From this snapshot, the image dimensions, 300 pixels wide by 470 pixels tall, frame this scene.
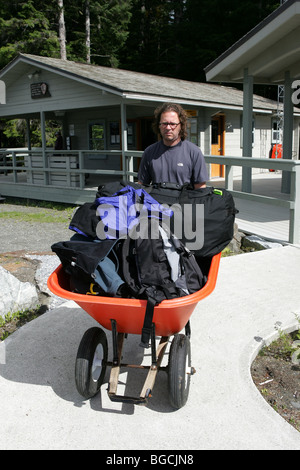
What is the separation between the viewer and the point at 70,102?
13820mm

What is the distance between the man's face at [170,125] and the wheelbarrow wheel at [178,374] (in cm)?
158

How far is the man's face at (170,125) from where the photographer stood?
3.39m

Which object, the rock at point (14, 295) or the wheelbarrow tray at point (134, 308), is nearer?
the wheelbarrow tray at point (134, 308)

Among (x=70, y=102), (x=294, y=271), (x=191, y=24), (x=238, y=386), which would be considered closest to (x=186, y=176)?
(x=238, y=386)

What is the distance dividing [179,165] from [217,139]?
1376 cm

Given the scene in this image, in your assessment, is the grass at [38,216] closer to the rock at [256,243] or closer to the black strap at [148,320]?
the rock at [256,243]

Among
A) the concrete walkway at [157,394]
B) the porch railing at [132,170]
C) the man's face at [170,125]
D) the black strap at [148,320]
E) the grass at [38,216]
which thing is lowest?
the grass at [38,216]

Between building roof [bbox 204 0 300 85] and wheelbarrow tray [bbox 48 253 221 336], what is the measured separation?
769 cm

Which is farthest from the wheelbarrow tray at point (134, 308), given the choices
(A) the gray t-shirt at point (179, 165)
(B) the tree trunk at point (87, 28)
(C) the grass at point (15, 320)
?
(B) the tree trunk at point (87, 28)

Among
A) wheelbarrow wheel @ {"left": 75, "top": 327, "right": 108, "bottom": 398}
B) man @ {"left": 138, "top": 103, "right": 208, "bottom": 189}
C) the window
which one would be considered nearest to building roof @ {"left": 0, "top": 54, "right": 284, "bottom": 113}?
the window

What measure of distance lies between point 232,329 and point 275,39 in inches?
313

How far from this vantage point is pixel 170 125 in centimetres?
341

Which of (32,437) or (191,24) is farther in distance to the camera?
(191,24)
